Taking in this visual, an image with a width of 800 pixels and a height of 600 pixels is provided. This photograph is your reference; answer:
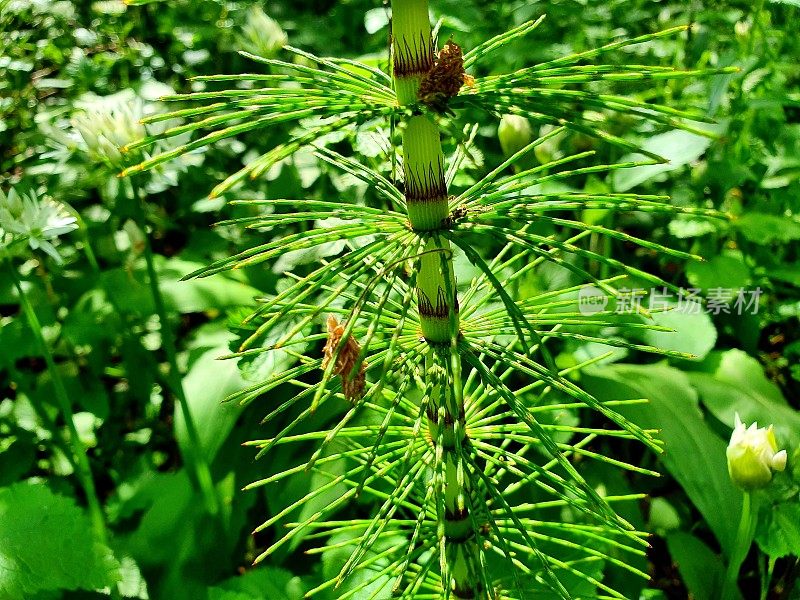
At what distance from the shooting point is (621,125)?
1.56 meters

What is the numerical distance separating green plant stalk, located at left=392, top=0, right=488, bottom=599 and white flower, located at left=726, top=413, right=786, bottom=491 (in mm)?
465

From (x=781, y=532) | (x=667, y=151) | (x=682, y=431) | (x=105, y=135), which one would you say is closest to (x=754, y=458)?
(x=781, y=532)

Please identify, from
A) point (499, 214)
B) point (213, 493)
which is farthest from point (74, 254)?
point (499, 214)

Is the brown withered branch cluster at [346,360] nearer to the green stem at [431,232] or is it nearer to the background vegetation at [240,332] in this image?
the green stem at [431,232]

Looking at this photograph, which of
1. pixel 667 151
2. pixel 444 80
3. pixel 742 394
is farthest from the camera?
pixel 667 151

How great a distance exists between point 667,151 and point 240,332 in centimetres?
99

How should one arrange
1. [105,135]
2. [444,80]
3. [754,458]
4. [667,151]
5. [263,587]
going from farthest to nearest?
[667,151], [105,135], [263,587], [754,458], [444,80]

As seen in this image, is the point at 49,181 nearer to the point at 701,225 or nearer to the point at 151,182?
the point at 151,182

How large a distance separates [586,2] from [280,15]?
1114mm

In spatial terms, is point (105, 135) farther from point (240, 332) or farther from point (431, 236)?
point (431, 236)

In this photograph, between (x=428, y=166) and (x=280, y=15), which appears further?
(x=280, y=15)

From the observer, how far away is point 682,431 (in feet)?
4.22

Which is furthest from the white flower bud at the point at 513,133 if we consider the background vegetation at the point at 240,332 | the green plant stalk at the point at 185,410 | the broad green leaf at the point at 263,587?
the broad green leaf at the point at 263,587

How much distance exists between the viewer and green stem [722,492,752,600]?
1.02 meters
